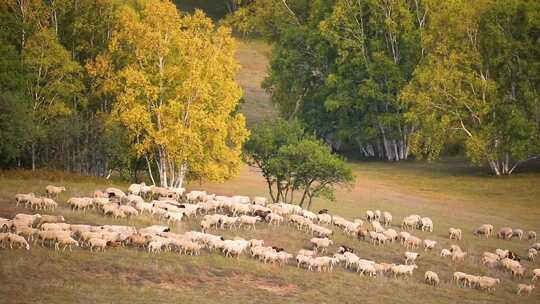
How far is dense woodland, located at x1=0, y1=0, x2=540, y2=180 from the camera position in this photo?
189ft


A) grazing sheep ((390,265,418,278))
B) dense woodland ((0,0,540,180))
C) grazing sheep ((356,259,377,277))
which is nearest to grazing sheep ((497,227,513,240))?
grazing sheep ((390,265,418,278))

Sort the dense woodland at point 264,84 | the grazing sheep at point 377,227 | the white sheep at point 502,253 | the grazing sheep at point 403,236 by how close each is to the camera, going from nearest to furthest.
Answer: the white sheep at point 502,253, the grazing sheep at point 403,236, the grazing sheep at point 377,227, the dense woodland at point 264,84

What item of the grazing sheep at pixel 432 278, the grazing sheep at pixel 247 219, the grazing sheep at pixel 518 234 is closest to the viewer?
the grazing sheep at pixel 432 278

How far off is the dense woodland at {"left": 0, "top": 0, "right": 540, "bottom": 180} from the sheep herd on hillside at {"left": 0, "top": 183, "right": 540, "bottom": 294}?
308 inches

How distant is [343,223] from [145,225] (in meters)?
10.6

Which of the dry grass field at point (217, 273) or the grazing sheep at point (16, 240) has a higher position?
the grazing sheep at point (16, 240)

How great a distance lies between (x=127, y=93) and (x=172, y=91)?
3.24 m

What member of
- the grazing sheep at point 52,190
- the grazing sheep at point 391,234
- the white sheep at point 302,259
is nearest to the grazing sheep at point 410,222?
the grazing sheep at point 391,234

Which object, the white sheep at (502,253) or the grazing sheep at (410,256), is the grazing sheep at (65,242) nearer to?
the grazing sheep at (410,256)

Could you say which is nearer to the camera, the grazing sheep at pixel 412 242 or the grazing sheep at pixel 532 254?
the grazing sheep at pixel 412 242

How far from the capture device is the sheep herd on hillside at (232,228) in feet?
120

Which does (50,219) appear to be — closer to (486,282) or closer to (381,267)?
(381,267)

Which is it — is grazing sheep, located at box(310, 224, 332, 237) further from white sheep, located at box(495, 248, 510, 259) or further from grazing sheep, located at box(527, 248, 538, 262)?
grazing sheep, located at box(527, 248, 538, 262)

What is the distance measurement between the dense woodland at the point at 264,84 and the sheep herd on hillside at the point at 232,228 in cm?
782
